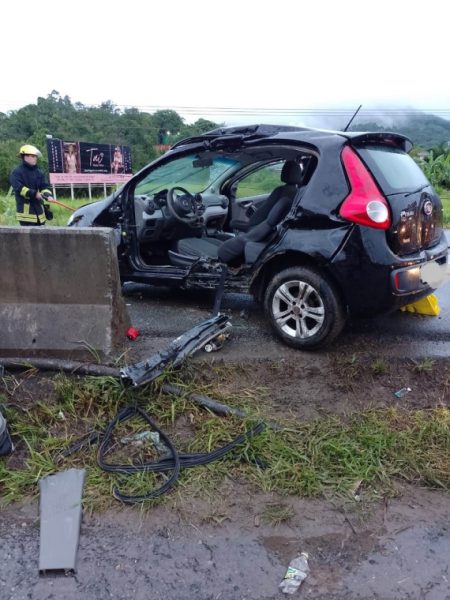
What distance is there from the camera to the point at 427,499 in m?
2.62

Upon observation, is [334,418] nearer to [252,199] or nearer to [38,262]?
[38,262]

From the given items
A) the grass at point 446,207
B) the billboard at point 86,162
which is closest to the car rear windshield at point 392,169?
the grass at point 446,207

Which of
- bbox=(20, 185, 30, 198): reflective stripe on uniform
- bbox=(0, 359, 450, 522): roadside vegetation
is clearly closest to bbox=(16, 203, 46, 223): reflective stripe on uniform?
bbox=(20, 185, 30, 198): reflective stripe on uniform

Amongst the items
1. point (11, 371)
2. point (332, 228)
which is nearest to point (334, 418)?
point (332, 228)

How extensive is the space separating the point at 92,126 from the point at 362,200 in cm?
4419

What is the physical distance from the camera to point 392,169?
3.94m

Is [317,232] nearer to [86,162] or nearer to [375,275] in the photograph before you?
[375,275]

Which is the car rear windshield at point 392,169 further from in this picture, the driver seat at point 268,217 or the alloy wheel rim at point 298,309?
the alloy wheel rim at point 298,309

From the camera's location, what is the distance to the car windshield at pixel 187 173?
5.00 m

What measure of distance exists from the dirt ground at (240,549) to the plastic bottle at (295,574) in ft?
0.09

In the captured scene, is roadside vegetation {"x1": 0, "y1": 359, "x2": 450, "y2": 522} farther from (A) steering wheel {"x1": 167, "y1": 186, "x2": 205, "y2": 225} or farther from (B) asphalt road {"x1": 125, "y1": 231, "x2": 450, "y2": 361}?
(A) steering wheel {"x1": 167, "y1": 186, "x2": 205, "y2": 225}

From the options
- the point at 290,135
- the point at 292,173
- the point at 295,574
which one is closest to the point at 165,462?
the point at 295,574

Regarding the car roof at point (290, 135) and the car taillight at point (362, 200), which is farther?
the car roof at point (290, 135)

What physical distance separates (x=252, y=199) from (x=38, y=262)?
325 cm
